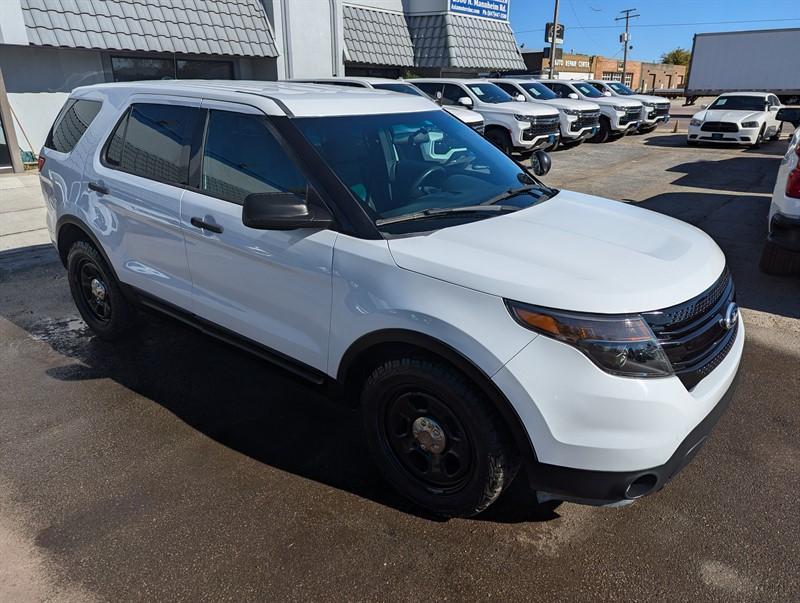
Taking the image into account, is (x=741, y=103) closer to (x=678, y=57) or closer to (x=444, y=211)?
(x=444, y=211)

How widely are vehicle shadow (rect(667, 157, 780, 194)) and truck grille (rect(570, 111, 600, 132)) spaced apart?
332 centimetres

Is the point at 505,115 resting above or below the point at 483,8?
below

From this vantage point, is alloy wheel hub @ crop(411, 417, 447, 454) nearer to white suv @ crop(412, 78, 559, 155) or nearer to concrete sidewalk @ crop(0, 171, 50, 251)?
concrete sidewalk @ crop(0, 171, 50, 251)

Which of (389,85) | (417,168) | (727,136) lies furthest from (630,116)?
(417,168)

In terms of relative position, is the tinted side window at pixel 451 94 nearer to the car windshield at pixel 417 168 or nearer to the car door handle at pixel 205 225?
the car windshield at pixel 417 168

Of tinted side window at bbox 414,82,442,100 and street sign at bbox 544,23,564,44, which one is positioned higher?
street sign at bbox 544,23,564,44

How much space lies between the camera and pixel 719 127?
1681 centimetres

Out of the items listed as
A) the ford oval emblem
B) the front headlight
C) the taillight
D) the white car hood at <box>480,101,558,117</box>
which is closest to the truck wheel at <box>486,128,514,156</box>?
the white car hood at <box>480,101,558,117</box>

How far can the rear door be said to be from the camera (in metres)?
3.49

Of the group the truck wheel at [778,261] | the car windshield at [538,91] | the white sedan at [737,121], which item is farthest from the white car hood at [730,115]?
the truck wheel at [778,261]

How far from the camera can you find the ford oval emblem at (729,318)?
8.53ft

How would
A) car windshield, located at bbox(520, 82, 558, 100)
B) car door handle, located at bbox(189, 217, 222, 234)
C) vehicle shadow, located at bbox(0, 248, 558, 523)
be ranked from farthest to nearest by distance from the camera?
Result: 1. car windshield, located at bbox(520, 82, 558, 100)
2. car door handle, located at bbox(189, 217, 222, 234)
3. vehicle shadow, located at bbox(0, 248, 558, 523)

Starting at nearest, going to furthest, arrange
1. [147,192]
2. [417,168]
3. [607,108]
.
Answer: [417,168] → [147,192] → [607,108]

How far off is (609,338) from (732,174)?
487 inches
